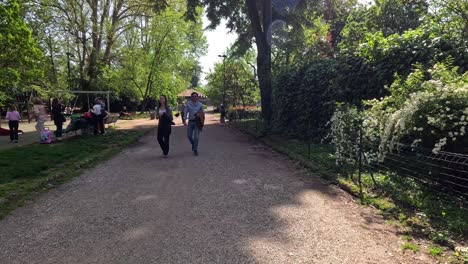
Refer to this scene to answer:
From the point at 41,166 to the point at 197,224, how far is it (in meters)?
5.26

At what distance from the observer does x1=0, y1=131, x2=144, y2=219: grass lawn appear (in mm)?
5819

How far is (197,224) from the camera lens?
14.6ft

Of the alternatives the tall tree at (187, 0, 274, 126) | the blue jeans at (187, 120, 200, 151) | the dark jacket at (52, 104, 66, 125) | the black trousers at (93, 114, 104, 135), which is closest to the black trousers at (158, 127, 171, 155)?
the blue jeans at (187, 120, 200, 151)

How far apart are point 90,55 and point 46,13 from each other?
16.6 feet

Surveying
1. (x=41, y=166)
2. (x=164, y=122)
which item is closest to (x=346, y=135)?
(x=164, y=122)

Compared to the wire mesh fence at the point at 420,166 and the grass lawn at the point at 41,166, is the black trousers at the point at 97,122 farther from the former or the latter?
the wire mesh fence at the point at 420,166

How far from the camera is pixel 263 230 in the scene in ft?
13.9

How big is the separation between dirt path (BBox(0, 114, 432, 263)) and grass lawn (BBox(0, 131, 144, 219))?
396 mm

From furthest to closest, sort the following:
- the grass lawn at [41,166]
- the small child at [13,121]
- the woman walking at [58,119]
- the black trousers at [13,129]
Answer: the woman walking at [58,119], the black trousers at [13,129], the small child at [13,121], the grass lawn at [41,166]

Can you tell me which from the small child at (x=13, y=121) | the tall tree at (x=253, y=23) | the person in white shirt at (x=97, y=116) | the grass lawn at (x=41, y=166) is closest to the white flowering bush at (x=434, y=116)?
the grass lawn at (x=41, y=166)

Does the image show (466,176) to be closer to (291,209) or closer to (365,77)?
(291,209)

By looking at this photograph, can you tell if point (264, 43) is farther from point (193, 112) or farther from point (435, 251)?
point (435, 251)

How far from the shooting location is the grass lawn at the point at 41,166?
5.82 meters

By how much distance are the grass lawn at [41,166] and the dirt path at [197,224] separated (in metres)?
0.40
